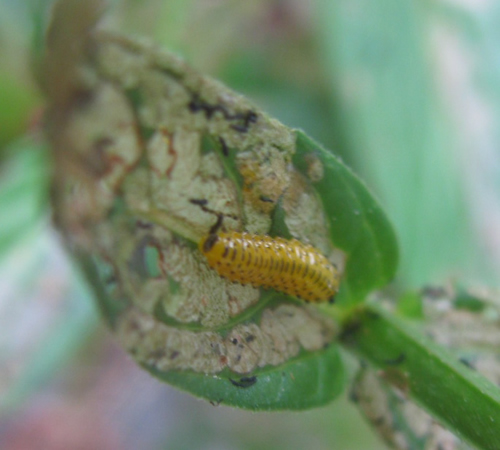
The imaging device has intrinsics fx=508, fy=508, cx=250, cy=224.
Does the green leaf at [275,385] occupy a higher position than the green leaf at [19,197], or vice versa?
the green leaf at [275,385]

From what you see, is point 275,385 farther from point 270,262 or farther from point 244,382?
point 270,262

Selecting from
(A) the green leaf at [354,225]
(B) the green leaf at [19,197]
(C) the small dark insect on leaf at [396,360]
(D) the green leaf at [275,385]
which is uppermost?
Result: (A) the green leaf at [354,225]

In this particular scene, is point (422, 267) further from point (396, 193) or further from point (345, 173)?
point (345, 173)

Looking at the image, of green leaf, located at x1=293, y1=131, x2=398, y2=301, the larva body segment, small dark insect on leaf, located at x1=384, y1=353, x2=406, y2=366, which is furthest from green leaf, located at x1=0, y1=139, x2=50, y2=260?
small dark insect on leaf, located at x1=384, y1=353, x2=406, y2=366

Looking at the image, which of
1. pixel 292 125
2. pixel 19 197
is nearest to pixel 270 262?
pixel 19 197

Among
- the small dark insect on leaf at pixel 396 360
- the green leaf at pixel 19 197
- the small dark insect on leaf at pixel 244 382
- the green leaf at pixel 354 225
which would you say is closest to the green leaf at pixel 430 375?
the small dark insect on leaf at pixel 396 360

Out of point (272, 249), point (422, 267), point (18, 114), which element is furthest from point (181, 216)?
point (422, 267)

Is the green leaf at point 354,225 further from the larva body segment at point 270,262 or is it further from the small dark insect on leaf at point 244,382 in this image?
the small dark insect on leaf at point 244,382
